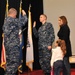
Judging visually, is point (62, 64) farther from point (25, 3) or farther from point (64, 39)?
point (25, 3)

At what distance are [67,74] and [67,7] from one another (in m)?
3.01

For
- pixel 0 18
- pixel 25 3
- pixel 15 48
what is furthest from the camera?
pixel 25 3

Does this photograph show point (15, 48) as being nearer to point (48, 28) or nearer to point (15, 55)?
point (15, 55)

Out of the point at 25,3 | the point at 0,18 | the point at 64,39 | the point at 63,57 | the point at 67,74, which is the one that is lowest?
the point at 67,74

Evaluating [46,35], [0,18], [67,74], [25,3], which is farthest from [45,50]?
[25,3]

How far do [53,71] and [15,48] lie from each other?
94 centimetres

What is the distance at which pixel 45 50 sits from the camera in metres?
5.02

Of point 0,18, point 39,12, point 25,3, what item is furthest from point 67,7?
point 0,18

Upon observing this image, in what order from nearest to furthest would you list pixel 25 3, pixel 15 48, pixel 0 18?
pixel 15 48
pixel 0 18
pixel 25 3

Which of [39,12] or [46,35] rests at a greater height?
[39,12]

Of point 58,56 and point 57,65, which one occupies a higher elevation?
point 58,56

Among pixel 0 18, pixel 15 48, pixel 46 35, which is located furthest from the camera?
pixel 0 18

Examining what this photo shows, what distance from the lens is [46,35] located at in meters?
4.99

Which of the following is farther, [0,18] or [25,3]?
[25,3]
